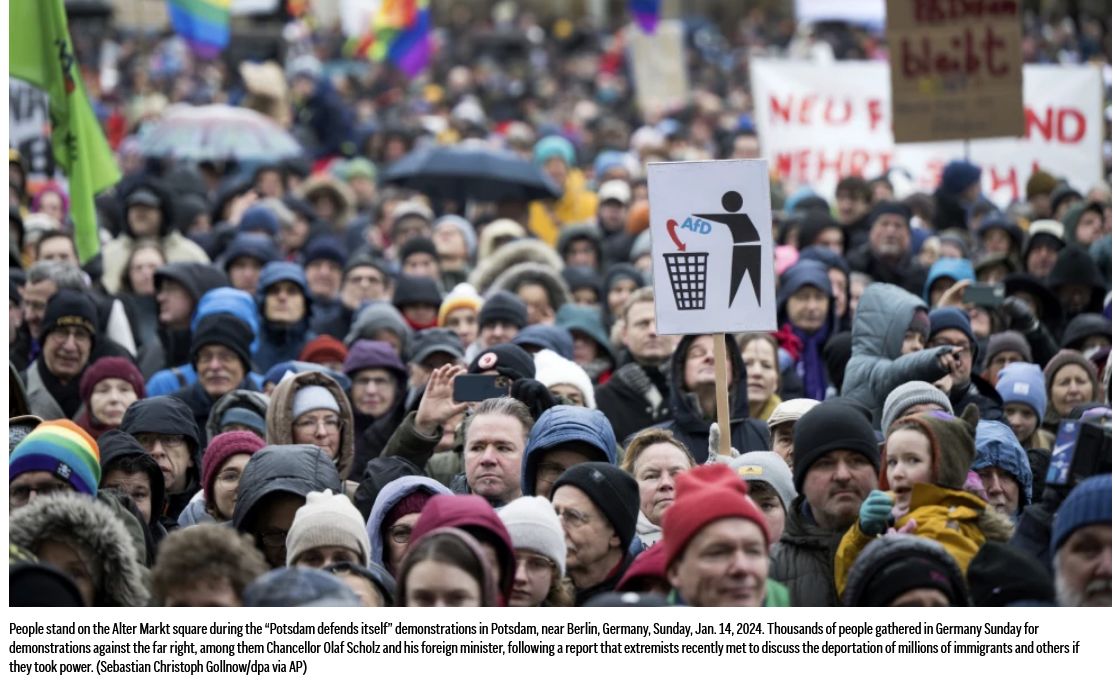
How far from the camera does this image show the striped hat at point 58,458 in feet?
20.7

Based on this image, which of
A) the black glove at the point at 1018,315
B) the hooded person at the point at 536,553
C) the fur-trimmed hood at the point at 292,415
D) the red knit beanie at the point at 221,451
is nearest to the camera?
the hooded person at the point at 536,553

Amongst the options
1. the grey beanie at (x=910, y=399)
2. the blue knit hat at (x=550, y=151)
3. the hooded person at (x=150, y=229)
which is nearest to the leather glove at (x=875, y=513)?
the grey beanie at (x=910, y=399)

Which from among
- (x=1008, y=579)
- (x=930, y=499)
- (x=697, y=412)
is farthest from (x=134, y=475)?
(x=1008, y=579)

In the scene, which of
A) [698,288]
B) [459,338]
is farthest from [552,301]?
[698,288]

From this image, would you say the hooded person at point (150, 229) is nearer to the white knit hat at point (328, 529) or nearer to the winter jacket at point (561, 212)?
the winter jacket at point (561, 212)

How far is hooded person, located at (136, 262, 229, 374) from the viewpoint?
10359 millimetres

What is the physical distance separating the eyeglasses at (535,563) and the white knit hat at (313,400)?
2.13m

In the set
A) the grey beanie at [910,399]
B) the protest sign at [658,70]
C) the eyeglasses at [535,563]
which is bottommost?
the eyeglasses at [535,563]

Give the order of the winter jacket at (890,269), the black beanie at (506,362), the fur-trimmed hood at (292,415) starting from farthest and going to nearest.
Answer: the winter jacket at (890,269), the black beanie at (506,362), the fur-trimmed hood at (292,415)

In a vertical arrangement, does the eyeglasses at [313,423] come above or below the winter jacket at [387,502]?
above

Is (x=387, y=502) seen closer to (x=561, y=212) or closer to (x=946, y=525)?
(x=946, y=525)

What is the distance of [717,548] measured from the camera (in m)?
5.19

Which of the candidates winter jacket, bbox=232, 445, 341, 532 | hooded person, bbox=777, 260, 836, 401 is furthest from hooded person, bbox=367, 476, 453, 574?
hooded person, bbox=777, 260, 836, 401
